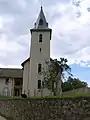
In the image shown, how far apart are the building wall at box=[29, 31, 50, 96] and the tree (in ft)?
13.4

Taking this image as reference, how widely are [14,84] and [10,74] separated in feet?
9.06

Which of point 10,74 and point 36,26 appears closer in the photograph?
point 36,26

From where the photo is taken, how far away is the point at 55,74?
41.0m

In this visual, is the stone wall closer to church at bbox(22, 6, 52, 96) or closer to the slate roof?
church at bbox(22, 6, 52, 96)

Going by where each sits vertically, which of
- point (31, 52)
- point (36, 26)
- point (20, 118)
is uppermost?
point (36, 26)

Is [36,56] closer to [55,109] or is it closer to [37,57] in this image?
[37,57]

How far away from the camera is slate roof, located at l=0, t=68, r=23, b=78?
2501 inches

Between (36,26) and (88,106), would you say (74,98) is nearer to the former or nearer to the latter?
(88,106)

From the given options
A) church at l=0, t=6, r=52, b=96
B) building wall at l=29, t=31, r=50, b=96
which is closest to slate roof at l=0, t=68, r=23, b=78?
church at l=0, t=6, r=52, b=96

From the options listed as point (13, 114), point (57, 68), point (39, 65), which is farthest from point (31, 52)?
point (13, 114)

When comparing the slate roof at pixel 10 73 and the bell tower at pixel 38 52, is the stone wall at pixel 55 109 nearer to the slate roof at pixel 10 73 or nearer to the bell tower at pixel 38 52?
the bell tower at pixel 38 52

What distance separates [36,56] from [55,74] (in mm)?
8620

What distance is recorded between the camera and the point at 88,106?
12.1 meters

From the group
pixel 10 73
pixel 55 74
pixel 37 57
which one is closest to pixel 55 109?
pixel 55 74
